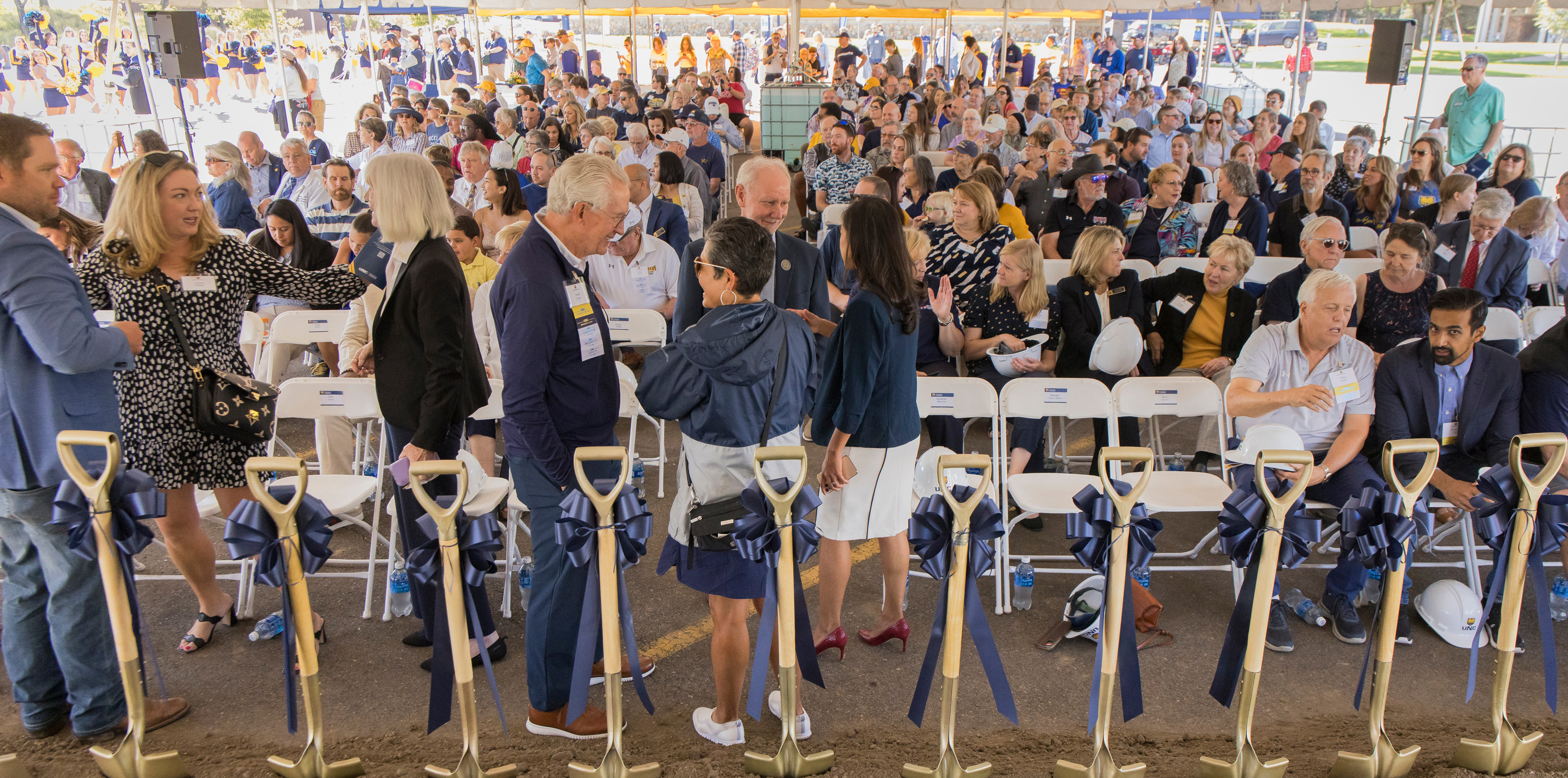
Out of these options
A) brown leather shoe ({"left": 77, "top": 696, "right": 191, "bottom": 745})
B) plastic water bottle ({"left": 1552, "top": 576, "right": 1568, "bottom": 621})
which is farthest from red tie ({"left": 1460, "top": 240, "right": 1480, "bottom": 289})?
brown leather shoe ({"left": 77, "top": 696, "right": 191, "bottom": 745})

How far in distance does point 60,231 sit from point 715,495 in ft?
9.26

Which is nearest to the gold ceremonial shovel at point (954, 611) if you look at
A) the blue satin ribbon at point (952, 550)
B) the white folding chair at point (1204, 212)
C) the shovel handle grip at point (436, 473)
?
the blue satin ribbon at point (952, 550)

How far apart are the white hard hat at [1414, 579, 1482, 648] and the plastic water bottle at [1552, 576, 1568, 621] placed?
1.40 ft

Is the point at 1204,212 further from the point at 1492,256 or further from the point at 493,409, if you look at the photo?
the point at 493,409

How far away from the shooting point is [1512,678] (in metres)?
3.19

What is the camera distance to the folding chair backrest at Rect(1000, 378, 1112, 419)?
3.94 meters

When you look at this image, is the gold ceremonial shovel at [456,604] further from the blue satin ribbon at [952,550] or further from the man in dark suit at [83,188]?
the man in dark suit at [83,188]

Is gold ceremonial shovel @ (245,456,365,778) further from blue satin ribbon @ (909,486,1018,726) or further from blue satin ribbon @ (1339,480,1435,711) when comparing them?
blue satin ribbon @ (1339,480,1435,711)

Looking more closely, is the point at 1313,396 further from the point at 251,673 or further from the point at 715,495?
the point at 251,673

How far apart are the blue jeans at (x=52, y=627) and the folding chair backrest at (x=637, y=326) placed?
2820 millimetres

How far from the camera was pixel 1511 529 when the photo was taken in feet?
7.80

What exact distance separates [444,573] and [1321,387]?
11.0 feet

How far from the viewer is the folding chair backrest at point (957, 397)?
391cm

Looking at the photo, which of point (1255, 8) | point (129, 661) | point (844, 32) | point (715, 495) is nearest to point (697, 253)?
point (715, 495)
